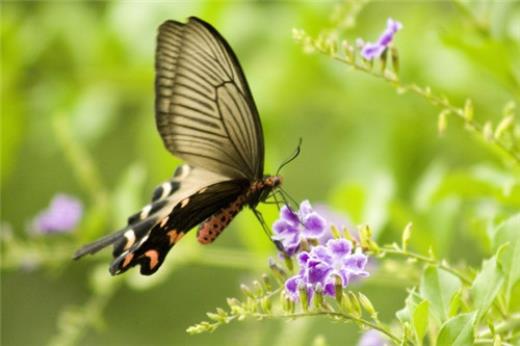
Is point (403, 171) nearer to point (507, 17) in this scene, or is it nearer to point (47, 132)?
point (507, 17)

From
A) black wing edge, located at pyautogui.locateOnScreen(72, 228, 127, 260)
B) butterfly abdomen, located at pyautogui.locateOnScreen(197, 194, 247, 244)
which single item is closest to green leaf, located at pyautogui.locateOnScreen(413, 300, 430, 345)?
butterfly abdomen, located at pyautogui.locateOnScreen(197, 194, 247, 244)

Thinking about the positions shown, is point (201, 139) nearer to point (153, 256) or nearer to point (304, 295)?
point (153, 256)

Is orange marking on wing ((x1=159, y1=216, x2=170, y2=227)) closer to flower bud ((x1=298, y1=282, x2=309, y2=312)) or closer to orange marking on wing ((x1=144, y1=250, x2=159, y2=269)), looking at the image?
orange marking on wing ((x1=144, y1=250, x2=159, y2=269))

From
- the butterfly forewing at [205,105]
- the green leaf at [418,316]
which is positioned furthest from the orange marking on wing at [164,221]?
the green leaf at [418,316]

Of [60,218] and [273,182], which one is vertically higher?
[273,182]

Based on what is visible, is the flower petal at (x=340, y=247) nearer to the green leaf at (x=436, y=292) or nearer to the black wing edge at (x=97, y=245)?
the green leaf at (x=436, y=292)

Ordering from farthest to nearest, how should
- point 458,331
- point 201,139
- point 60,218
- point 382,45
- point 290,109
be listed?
point 290,109, point 60,218, point 201,139, point 382,45, point 458,331

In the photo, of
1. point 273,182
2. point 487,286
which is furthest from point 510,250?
point 273,182
